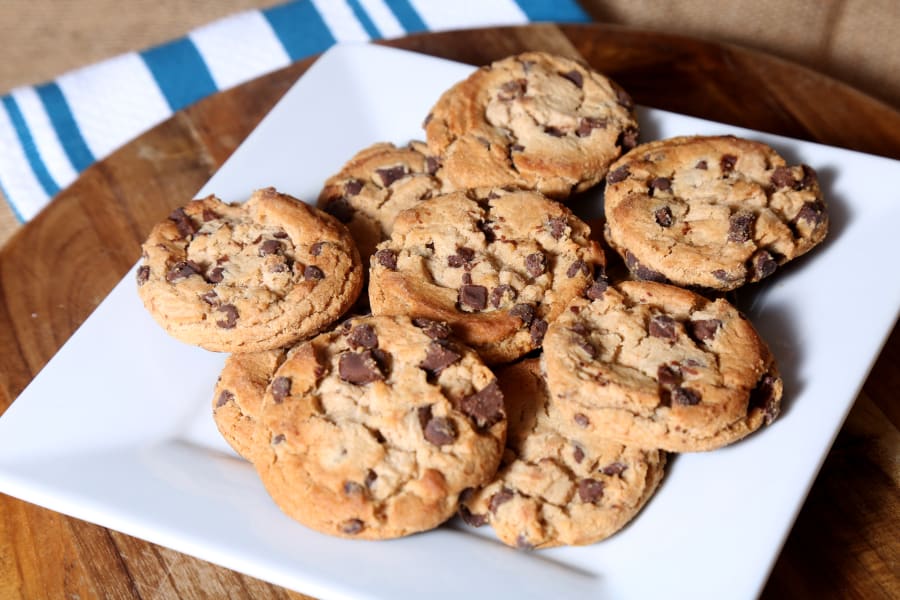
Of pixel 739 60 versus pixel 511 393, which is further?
pixel 739 60

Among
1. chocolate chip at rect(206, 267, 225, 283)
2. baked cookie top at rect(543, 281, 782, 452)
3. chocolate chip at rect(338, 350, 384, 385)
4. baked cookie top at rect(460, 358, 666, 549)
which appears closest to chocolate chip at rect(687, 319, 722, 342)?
baked cookie top at rect(543, 281, 782, 452)

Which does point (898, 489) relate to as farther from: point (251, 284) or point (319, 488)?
point (251, 284)

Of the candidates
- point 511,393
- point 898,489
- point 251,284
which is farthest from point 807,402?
point 251,284

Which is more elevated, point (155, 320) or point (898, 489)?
point (155, 320)

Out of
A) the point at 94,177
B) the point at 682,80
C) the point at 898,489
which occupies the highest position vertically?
the point at 682,80

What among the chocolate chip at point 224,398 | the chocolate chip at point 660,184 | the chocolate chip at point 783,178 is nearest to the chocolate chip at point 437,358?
the chocolate chip at point 224,398
